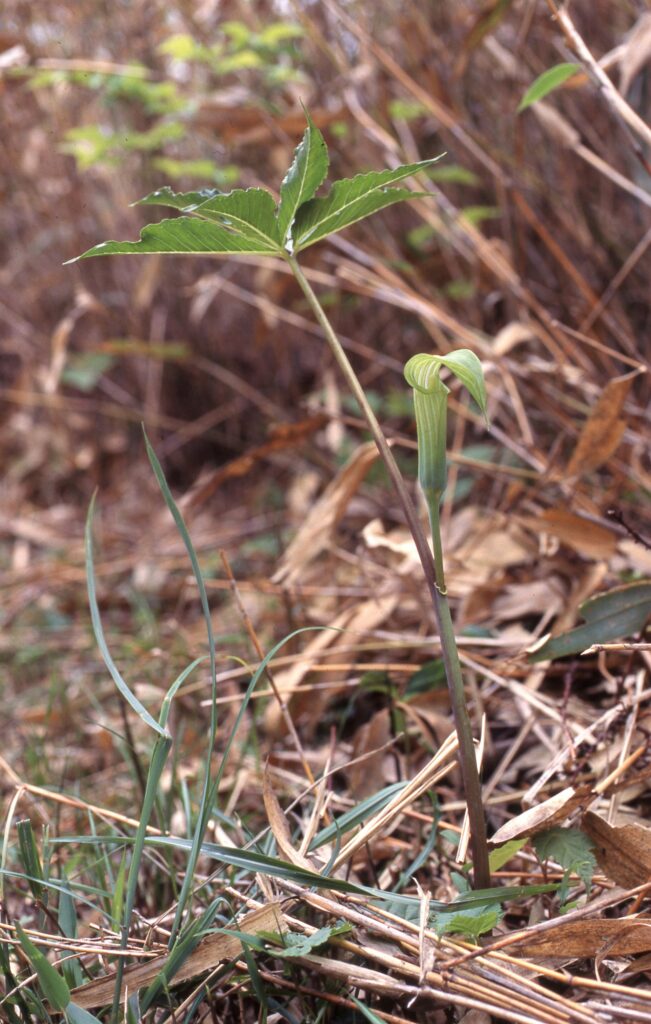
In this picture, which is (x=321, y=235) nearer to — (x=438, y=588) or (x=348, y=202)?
(x=348, y=202)

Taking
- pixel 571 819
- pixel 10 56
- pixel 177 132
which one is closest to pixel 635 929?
pixel 571 819

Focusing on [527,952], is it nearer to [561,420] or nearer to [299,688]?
[299,688]

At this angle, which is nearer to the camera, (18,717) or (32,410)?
(18,717)

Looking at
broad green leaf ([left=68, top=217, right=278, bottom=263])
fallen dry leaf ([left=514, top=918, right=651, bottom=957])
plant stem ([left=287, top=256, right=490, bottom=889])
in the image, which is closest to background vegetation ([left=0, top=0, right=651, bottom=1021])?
fallen dry leaf ([left=514, top=918, right=651, bottom=957])

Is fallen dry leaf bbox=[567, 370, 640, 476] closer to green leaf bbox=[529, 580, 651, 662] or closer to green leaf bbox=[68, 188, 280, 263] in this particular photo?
green leaf bbox=[529, 580, 651, 662]

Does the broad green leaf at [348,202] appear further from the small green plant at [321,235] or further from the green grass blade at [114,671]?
the green grass blade at [114,671]

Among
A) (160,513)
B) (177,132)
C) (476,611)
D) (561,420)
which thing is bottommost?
Answer: (160,513)

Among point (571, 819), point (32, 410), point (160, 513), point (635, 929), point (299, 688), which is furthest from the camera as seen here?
point (32, 410)
